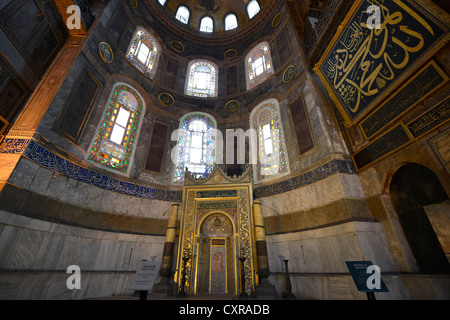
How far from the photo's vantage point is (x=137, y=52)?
8.67 m

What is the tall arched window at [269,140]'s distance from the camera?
6734 mm

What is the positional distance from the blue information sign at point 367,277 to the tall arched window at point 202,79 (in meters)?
9.02

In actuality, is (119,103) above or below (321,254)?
above

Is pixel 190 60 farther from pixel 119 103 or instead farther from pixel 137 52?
pixel 119 103

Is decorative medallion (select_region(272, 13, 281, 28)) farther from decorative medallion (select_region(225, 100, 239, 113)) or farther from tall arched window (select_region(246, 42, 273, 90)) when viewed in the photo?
decorative medallion (select_region(225, 100, 239, 113))

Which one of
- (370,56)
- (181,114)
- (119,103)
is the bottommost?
(370,56)

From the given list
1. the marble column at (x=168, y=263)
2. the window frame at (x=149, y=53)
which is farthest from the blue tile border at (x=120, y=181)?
the window frame at (x=149, y=53)

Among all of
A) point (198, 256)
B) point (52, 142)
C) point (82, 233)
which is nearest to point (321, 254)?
point (198, 256)

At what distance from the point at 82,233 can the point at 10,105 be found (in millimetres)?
3494

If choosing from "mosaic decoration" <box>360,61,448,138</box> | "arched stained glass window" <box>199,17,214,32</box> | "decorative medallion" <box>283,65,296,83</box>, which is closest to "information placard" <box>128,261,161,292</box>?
"mosaic decoration" <box>360,61,448,138</box>

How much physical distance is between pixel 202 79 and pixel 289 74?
482 cm

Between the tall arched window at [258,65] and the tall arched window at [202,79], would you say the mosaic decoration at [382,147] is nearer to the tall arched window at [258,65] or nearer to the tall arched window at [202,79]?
the tall arched window at [258,65]

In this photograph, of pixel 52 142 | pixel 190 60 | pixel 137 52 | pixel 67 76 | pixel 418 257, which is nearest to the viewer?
pixel 418 257

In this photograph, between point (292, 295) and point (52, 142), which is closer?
point (292, 295)
